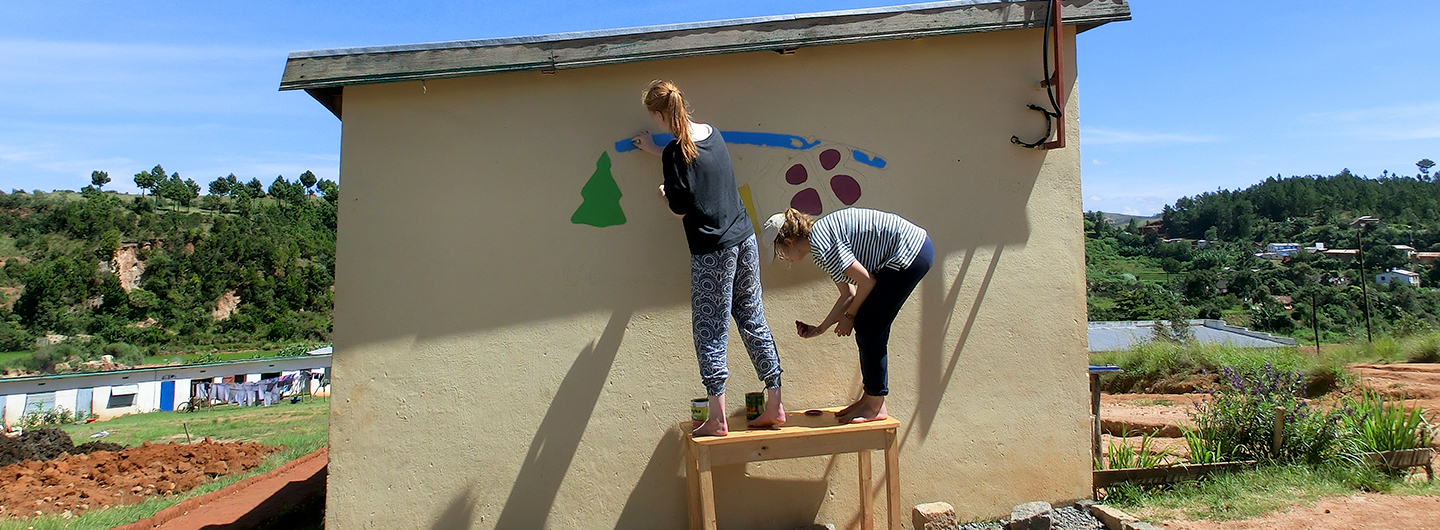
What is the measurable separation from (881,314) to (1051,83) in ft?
5.06

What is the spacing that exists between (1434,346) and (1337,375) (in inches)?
177

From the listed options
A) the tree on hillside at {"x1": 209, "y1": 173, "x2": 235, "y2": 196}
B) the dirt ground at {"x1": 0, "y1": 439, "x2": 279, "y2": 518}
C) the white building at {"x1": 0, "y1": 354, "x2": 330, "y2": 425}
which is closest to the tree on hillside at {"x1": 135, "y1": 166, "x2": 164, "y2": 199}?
the tree on hillside at {"x1": 209, "y1": 173, "x2": 235, "y2": 196}

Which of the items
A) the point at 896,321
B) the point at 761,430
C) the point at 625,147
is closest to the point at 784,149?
the point at 625,147

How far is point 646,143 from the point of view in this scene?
12.5ft

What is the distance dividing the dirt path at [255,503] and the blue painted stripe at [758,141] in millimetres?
5136

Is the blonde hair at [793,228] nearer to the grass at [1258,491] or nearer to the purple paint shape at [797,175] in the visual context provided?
the purple paint shape at [797,175]

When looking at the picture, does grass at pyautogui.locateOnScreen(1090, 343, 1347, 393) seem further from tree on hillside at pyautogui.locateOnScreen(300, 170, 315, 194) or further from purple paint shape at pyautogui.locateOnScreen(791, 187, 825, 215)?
tree on hillside at pyautogui.locateOnScreen(300, 170, 315, 194)

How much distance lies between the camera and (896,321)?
12.8 feet

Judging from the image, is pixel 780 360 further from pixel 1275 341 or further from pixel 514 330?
pixel 1275 341

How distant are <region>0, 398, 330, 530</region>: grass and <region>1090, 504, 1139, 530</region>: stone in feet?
13.3

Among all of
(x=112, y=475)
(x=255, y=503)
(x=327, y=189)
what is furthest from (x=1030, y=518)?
(x=327, y=189)

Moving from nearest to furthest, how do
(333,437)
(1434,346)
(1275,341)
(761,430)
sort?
(761,430)
(333,437)
(1434,346)
(1275,341)

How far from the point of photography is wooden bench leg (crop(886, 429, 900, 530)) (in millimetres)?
3514

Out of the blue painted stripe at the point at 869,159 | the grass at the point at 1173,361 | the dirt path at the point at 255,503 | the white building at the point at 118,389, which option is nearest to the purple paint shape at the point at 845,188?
the blue painted stripe at the point at 869,159
